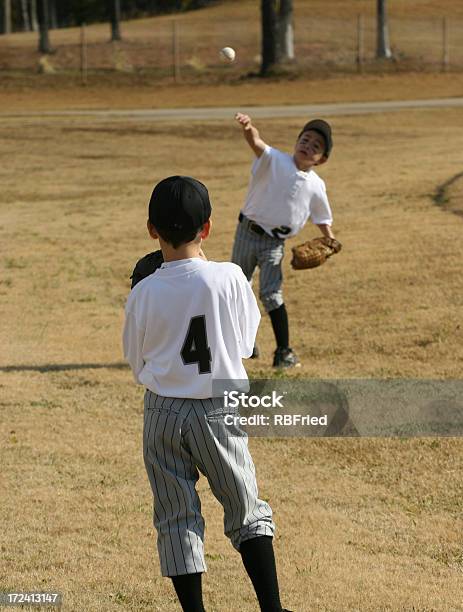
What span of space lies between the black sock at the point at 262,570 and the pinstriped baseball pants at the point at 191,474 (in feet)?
0.12

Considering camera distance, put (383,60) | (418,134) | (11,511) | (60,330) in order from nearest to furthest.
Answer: (11,511), (60,330), (418,134), (383,60)

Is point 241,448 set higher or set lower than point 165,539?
higher

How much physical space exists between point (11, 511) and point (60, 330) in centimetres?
486

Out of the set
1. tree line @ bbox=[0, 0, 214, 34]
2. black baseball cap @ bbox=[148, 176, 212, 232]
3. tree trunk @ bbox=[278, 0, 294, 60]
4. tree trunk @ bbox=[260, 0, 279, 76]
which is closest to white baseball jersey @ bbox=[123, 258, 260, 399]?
black baseball cap @ bbox=[148, 176, 212, 232]

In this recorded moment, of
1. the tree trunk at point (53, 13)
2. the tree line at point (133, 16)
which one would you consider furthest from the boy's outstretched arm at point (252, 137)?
the tree trunk at point (53, 13)

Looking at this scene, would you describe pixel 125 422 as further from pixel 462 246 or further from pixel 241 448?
pixel 462 246

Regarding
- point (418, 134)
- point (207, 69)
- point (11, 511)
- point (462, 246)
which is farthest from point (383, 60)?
point (11, 511)

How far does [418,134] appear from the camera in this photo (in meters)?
26.2

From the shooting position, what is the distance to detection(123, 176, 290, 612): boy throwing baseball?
3.97 m

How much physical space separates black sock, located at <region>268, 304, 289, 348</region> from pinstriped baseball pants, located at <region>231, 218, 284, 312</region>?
44mm

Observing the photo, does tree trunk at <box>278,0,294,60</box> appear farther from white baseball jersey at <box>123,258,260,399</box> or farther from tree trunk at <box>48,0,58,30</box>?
tree trunk at <box>48,0,58,30</box>

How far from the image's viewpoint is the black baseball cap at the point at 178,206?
3938 millimetres

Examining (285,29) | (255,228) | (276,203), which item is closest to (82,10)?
(285,29)

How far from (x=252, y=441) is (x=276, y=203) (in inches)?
86.5
